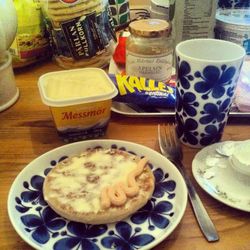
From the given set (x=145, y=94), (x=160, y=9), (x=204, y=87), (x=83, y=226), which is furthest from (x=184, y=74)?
(x=160, y=9)

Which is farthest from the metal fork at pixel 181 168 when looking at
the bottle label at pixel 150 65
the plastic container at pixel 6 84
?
the plastic container at pixel 6 84

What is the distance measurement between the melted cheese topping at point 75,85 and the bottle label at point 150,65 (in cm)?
9

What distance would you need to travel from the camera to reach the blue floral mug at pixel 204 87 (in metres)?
0.52

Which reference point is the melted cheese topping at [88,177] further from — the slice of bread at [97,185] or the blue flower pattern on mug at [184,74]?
the blue flower pattern on mug at [184,74]

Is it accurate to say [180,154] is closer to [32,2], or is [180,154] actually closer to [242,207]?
[242,207]

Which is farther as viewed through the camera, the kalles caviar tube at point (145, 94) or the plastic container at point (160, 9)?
the plastic container at point (160, 9)

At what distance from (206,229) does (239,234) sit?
0.04 meters

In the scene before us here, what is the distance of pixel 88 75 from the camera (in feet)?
2.13

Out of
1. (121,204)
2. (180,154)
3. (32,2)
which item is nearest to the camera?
(121,204)

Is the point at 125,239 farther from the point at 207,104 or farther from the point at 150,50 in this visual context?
the point at 150,50

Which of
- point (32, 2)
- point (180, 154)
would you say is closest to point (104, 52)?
point (32, 2)

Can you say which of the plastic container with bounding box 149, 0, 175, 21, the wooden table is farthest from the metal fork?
the plastic container with bounding box 149, 0, 175, 21

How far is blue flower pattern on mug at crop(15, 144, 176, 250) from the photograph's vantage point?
0.42 meters

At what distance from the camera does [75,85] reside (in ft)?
2.04
